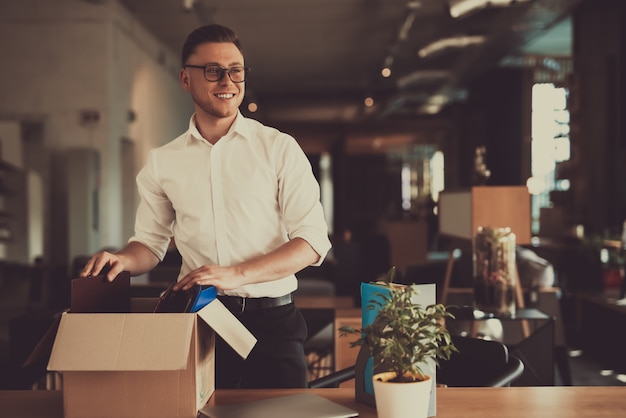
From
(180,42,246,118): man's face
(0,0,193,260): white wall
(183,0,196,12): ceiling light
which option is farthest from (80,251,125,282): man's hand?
(0,0,193,260): white wall

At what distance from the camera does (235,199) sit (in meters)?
1.96

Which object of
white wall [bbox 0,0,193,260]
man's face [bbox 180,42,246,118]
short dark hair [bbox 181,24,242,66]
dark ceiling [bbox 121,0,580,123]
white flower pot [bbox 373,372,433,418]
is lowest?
white flower pot [bbox 373,372,433,418]

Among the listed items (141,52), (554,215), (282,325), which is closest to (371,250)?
(554,215)

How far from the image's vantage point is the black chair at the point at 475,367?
2.14m

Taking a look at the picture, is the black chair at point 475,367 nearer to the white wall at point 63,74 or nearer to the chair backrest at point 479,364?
the chair backrest at point 479,364

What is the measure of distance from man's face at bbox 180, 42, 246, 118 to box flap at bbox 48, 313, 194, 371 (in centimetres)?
69

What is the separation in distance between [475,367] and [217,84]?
1117 millimetres

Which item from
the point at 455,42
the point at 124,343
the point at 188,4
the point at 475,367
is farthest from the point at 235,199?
the point at 455,42

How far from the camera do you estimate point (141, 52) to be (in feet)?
31.9

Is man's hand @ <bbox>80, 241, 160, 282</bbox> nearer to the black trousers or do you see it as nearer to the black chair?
the black trousers

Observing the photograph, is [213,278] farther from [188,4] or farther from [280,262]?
[188,4]

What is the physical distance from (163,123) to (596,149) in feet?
21.0

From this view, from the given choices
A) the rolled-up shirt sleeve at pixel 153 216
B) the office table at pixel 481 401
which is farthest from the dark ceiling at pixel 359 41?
the office table at pixel 481 401

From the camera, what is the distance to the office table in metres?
1.58
